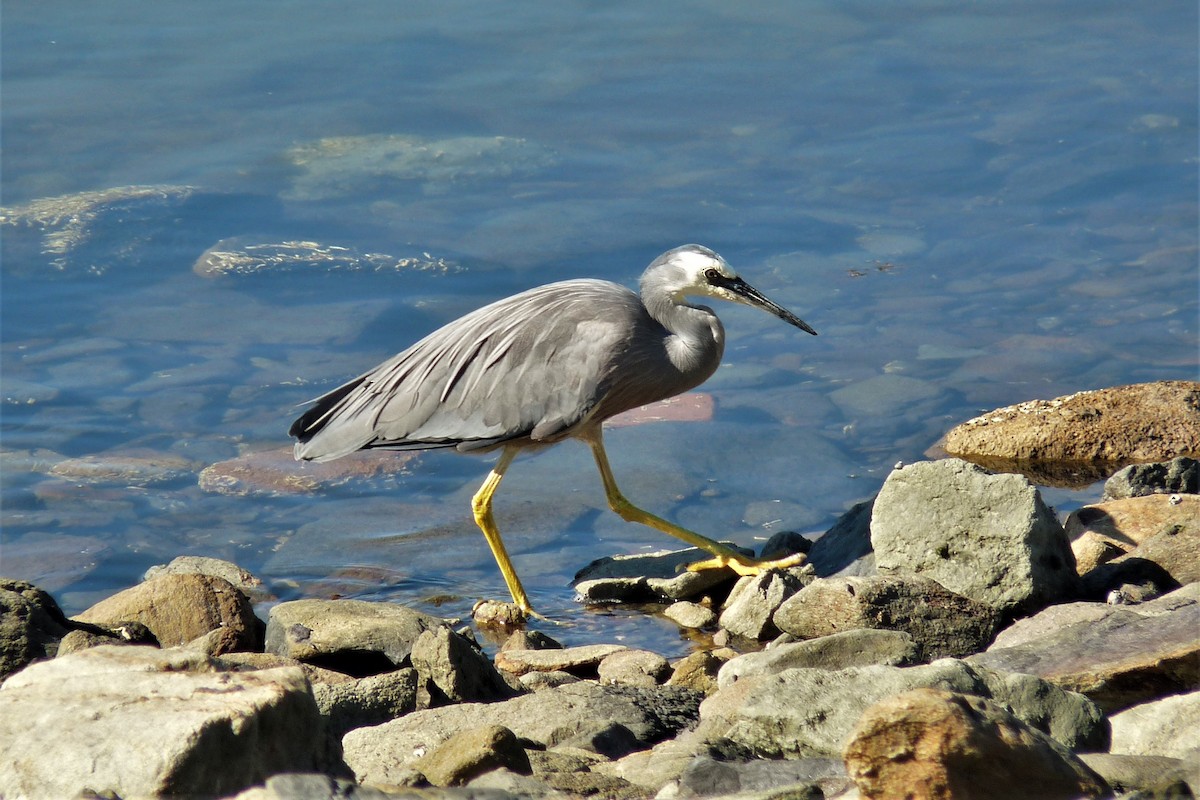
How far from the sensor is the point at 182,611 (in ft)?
18.4

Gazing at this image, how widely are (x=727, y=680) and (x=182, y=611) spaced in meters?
2.30

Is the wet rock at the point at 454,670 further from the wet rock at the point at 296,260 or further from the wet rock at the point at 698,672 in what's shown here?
the wet rock at the point at 296,260

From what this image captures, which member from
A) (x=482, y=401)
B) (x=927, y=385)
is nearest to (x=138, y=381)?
(x=482, y=401)

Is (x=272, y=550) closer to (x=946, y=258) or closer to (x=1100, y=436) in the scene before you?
(x=1100, y=436)

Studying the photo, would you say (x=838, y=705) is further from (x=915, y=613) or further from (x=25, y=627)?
(x=25, y=627)

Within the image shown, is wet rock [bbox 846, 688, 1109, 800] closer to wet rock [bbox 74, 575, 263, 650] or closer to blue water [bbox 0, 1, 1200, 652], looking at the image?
blue water [bbox 0, 1, 1200, 652]

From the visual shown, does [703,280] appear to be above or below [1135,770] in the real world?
above

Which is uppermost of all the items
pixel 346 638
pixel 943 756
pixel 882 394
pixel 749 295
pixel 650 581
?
pixel 943 756

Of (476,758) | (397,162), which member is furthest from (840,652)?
(397,162)

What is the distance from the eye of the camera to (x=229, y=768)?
309 cm

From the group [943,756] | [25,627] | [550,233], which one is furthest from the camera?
[550,233]

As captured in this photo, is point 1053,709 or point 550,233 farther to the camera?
point 550,233

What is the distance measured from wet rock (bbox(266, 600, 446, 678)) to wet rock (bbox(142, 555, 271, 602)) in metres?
1.23

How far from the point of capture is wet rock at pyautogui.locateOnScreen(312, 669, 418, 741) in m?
4.55
